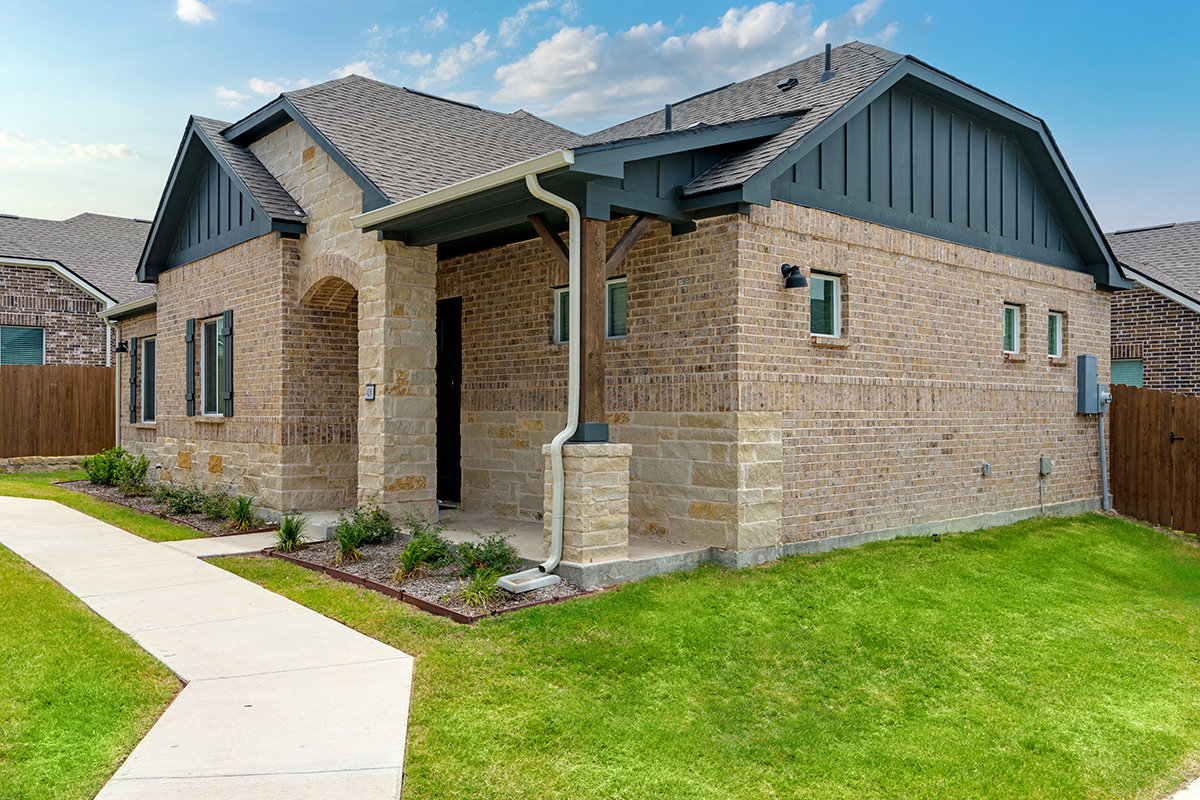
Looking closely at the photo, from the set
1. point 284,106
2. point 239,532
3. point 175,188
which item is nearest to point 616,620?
point 239,532

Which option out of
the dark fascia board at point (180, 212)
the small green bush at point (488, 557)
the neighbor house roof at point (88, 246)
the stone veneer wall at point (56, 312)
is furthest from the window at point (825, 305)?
the stone veneer wall at point (56, 312)

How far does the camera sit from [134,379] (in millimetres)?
17031

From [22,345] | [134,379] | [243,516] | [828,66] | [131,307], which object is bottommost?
[243,516]

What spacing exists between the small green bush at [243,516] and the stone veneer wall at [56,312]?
1334 centimetres

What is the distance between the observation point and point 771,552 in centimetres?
813

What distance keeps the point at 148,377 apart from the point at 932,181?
572 inches

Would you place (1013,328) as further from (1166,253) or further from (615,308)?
(1166,253)

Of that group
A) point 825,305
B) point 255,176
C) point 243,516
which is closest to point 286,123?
point 255,176

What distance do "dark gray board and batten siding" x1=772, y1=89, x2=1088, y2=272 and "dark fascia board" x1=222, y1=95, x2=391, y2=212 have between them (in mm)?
4350

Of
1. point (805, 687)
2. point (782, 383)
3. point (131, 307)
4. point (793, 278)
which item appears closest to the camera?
point (805, 687)

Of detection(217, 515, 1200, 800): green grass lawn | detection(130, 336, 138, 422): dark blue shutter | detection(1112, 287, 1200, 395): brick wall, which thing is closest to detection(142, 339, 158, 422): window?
detection(130, 336, 138, 422): dark blue shutter

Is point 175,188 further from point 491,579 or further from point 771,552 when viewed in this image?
point 771,552

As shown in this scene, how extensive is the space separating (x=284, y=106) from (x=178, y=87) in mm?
8808

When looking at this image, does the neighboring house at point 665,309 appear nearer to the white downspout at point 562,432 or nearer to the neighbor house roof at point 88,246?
the white downspout at point 562,432
